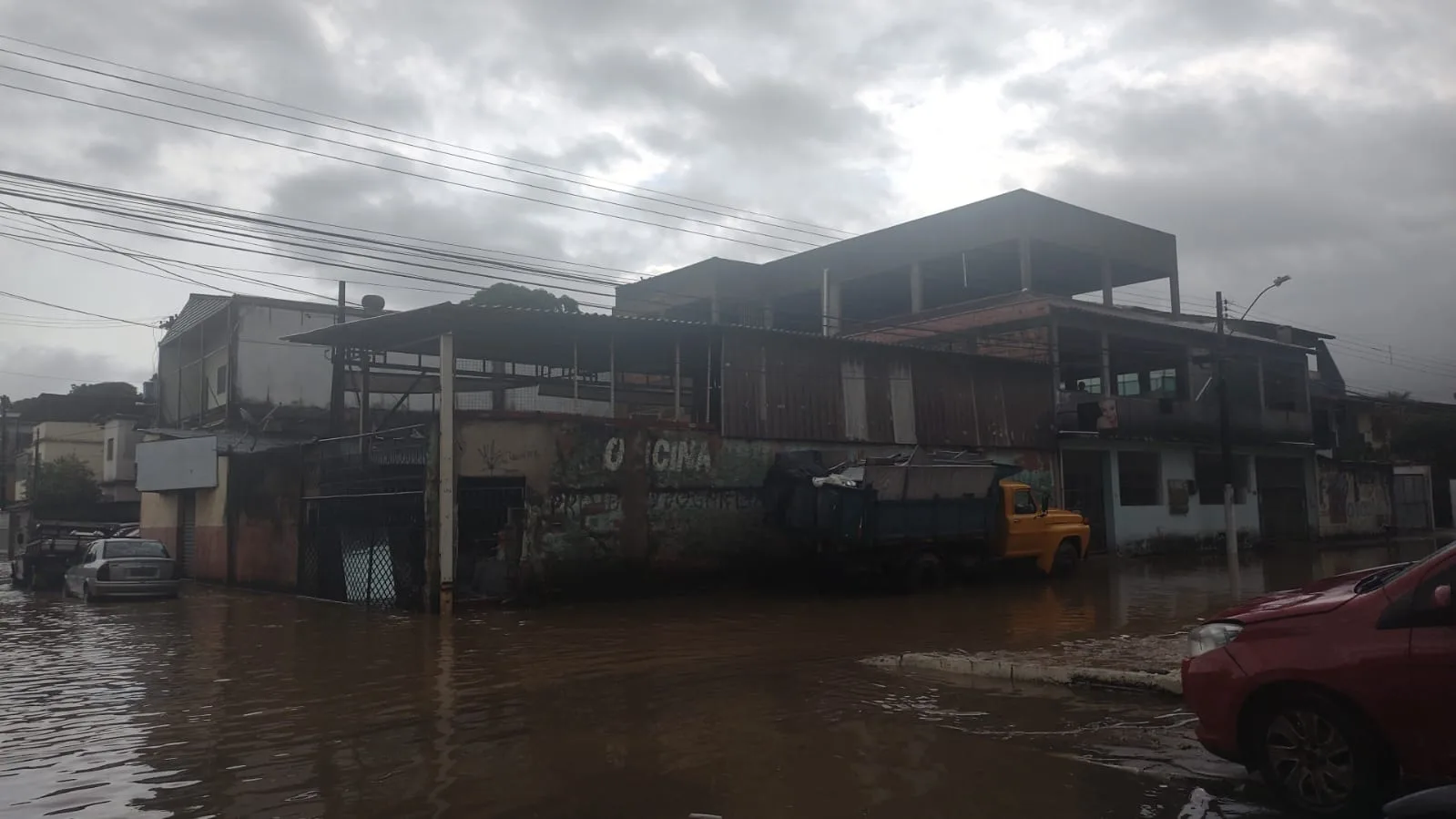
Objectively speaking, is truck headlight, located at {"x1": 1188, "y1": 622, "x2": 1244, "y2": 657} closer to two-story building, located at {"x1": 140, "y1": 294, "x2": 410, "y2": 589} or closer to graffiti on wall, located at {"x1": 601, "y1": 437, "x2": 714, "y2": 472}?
graffiti on wall, located at {"x1": 601, "y1": 437, "x2": 714, "y2": 472}

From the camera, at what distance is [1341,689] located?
198 inches

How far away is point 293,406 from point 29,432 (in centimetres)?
3691

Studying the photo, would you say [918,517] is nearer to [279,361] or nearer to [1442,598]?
[1442,598]

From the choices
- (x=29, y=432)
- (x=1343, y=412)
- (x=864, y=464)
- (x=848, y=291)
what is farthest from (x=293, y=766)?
(x=29, y=432)

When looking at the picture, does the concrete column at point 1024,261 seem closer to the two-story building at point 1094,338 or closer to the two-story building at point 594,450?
the two-story building at point 1094,338

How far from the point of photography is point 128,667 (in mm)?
11688

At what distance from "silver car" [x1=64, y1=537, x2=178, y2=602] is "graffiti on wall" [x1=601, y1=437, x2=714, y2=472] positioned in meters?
9.99

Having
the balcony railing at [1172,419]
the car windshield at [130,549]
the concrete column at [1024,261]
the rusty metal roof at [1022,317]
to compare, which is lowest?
the car windshield at [130,549]

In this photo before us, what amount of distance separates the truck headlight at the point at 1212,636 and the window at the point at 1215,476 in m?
30.7

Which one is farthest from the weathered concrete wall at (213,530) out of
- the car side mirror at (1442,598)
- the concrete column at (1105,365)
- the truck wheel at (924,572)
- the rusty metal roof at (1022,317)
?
the car side mirror at (1442,598)

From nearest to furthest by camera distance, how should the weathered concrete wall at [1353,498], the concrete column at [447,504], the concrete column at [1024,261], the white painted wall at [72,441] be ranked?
1. the concrete column at [447,504]
2. the concrete column at [1024,261]
3. the weathered concrete wall at [1353,498]
4. the white painted wall at [72,441]

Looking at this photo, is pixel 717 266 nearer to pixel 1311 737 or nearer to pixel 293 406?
pixel 293 406

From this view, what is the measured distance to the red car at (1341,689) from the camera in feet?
15.7

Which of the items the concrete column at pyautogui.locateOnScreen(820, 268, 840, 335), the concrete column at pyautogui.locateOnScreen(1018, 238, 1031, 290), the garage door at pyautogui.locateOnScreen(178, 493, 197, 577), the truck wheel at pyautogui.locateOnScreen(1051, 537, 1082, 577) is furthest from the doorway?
the garage door at pyautogui.locateOnScreen(178, 493, 197, 577)
